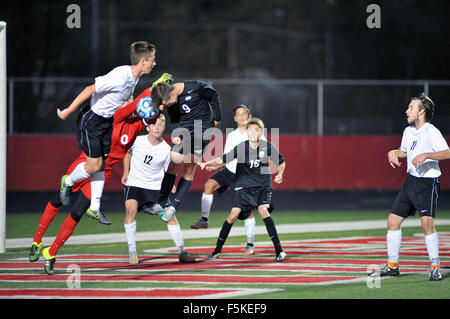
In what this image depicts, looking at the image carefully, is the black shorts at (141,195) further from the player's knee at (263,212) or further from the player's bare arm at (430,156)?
the player's bare arm at (430,156)

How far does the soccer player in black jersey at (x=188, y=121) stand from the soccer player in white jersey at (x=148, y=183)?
0.64 ft

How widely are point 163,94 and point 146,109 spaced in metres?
0.31

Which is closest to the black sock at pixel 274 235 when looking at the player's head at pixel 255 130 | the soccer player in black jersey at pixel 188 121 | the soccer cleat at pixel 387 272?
the player's head at pixel 255 130

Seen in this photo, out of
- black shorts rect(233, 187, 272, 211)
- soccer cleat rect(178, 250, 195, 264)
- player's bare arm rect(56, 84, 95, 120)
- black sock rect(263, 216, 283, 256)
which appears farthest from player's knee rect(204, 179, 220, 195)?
player's bare arm rect(56, 84, 95, 120)

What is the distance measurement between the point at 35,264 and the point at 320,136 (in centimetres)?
1576

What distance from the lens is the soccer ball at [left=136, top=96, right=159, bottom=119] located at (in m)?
9.97

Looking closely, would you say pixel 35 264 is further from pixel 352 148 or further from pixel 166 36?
pixel 166 36

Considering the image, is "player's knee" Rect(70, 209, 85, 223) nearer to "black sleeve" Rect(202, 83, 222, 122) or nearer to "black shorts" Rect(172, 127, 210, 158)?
"black shorts" Rect(172, 127, 210, 158)

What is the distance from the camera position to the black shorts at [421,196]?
940cm

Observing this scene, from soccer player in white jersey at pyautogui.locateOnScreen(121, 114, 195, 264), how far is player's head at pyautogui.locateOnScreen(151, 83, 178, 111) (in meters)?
0.73

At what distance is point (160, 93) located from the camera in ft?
33.0

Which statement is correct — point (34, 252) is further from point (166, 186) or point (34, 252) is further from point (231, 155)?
point (231, 155)
